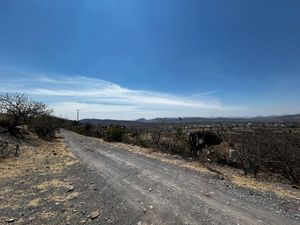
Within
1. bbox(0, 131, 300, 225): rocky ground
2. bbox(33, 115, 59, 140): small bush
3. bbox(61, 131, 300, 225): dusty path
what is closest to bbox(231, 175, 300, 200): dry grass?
bbox(0, 131, 300, 225): rocky ground

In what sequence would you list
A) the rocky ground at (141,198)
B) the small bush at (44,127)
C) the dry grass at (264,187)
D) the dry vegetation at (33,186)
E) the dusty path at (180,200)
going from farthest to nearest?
the small bush at (44,127) → the dry grass at (264,187) → the dry vegetation at (33,186) → the rocky ground at (141,198) → the dusty path at (180,200)

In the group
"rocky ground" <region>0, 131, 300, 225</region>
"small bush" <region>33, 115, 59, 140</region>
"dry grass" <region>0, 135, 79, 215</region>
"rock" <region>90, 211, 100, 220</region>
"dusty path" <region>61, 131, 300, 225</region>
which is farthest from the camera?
"small bush" <region>33, 115, 59, 140</region>

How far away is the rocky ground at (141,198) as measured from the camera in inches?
225

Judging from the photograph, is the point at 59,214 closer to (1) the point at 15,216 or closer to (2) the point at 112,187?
(1) the point at 15,216

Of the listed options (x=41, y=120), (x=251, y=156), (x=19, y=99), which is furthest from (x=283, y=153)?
(x=41, y=120)

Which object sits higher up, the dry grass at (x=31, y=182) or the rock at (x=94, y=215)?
the dry grass at (x=31, y=182)

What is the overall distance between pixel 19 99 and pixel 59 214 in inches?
903

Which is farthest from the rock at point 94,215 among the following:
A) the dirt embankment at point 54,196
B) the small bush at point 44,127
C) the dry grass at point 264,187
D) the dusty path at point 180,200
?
the small bush at point 44,127

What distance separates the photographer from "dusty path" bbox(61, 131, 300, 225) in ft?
18.0

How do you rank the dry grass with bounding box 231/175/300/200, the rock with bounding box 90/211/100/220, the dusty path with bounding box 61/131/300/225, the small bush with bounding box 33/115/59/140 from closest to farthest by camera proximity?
the dusty path with bounding box 61/131/300/225 < the rock with bounding box 90/211/100/220 < the dry grass with bounding box 231/175/300/200 < the small bush with bounding box 33/115/59/140

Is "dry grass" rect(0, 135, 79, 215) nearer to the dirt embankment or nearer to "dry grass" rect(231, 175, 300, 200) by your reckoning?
the dirt embankment

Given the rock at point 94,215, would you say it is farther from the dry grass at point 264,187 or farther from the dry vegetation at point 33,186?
the dry grass at point 264,187

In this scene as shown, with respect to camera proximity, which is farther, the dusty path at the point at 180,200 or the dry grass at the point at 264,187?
the dry grass at the point at 264,187

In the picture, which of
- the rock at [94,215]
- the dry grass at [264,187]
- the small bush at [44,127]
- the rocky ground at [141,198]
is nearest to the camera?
the rocky ground at [141,198]
